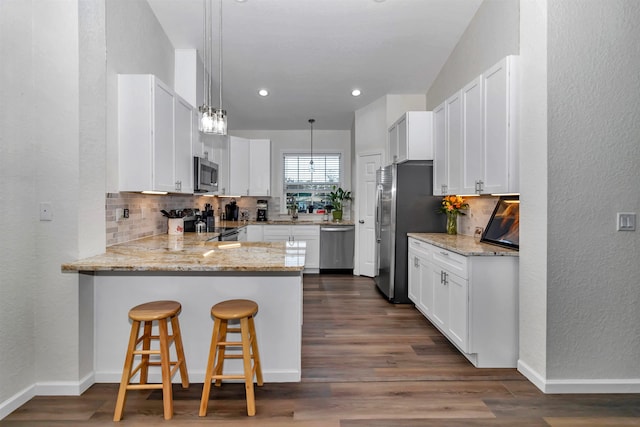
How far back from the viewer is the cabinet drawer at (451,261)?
2.61m

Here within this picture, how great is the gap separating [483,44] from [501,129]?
52.1 inches

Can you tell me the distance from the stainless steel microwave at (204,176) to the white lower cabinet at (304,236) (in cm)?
170

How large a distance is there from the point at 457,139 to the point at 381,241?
67.1 inches

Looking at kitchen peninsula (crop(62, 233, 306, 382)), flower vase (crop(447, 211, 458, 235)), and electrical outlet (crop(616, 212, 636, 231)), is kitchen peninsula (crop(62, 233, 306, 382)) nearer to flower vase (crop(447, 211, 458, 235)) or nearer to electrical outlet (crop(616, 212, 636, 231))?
electrical outlet (crop(616, 212, 636, 231))

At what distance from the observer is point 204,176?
3941mm

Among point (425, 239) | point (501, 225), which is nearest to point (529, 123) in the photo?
point (501, 225)

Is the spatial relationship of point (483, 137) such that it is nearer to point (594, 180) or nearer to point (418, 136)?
point (594, 180)

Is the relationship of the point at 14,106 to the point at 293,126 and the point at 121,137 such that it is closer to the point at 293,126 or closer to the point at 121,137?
the point at 121,137

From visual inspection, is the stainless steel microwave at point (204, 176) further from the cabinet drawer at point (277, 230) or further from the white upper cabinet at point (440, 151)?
the white upper cabinet at point (440, 151)

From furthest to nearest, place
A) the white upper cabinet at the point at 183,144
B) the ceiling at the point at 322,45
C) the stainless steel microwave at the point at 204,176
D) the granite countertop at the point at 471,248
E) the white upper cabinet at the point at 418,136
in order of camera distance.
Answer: the white upper cabinet at the point at 418,136, the stainless steel microwave at the point at 204,176, the ceiling at the point at 322,45, the white upper cabinet at the point at 183,144, the granite countertop at the point at 471,248

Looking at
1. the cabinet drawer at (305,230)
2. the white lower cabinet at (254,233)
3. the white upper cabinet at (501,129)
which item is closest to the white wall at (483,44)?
the white upper cabinet at (501,129)

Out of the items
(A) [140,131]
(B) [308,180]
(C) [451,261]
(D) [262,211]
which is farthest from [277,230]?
(C) [451,261]

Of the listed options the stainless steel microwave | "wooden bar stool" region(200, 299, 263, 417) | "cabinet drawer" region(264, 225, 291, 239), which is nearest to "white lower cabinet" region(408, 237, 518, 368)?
"wooden bar stool" region(200, 299, 263, 417)

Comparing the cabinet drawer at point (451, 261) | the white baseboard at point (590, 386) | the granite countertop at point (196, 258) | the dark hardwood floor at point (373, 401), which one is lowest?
the dark hardwood floor at point (373, 401)
